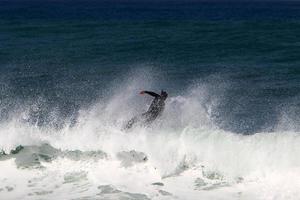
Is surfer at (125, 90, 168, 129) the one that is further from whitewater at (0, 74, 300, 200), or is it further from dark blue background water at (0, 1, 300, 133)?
dark blue background water at (0, 1, 300, 133)

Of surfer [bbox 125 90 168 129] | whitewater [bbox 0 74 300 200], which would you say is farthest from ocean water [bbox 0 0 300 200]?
surfer [bbox 125 90 168 129]

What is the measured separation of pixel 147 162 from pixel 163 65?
2201cm

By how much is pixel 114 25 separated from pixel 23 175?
52.5 metres

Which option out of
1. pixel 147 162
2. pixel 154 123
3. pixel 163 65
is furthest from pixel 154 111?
pixel 163 65

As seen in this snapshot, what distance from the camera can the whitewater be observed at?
54.5 ft

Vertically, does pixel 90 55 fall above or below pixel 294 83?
above

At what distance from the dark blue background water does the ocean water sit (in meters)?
0.10

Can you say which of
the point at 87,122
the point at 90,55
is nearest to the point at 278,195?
the point at 87,122

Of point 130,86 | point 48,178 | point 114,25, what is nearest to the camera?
point 48,178

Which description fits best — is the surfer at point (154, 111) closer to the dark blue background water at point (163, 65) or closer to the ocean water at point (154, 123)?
the ocean water at point (154, 123)

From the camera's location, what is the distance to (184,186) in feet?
55.6

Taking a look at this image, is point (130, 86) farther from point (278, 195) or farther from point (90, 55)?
point (278, 195)

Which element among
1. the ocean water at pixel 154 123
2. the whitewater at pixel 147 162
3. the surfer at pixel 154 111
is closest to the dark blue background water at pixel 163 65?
the ocean water at pixel 154 123

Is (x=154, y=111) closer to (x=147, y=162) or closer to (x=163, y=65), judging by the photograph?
(x=147, y=162)
